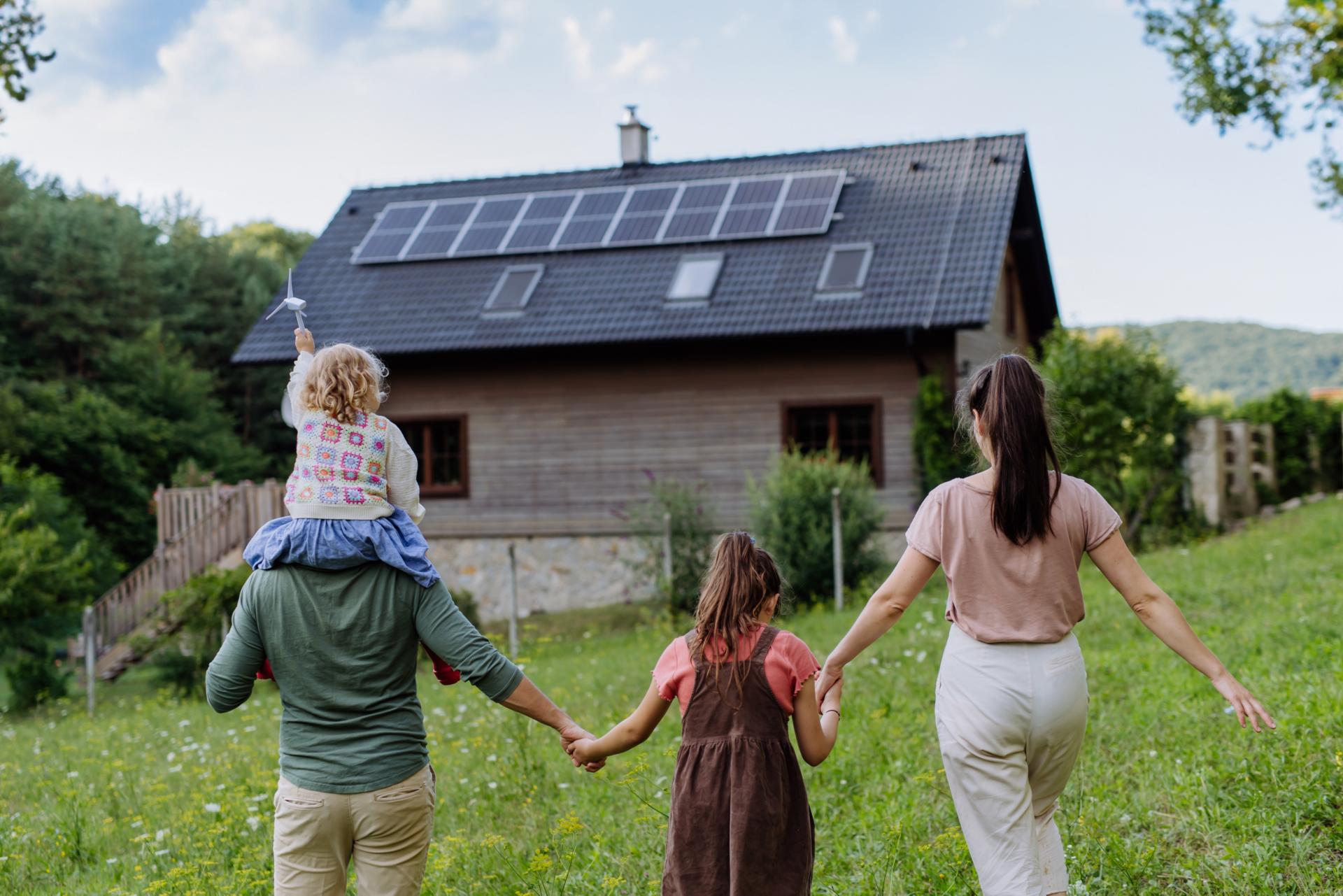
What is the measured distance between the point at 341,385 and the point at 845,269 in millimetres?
15012

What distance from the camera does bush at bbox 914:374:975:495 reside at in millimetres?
16203

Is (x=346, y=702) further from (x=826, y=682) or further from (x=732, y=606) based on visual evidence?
(x=826, y=682)

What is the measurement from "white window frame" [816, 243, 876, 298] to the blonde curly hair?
14.3 meters

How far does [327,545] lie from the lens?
3143mm

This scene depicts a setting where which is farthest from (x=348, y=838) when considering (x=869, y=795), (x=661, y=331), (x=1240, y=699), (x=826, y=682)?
(x=661, y=331)

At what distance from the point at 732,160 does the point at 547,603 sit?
A: 840 cm

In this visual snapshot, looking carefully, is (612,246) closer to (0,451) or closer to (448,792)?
(448,792)

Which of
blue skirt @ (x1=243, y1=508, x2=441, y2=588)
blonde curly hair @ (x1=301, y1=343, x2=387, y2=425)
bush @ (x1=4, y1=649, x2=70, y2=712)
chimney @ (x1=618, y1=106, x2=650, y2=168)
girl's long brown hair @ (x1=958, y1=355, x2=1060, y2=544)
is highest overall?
chimney @ (x1=618, y1=106, x2=650, y2=168)

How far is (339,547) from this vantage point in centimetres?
314

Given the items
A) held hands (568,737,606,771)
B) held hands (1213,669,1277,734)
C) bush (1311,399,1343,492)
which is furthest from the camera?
bush (1311,399,1343,492)

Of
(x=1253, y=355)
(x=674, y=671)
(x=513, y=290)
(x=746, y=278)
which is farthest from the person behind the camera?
(x=1253, y=355)

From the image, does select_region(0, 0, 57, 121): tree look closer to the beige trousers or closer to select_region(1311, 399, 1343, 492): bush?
the beige trousers

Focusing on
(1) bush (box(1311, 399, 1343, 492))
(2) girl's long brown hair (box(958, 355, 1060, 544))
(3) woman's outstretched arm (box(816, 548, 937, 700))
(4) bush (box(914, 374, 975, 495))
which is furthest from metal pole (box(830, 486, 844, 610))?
(1) bush (box(1311, 399, 1343, 492))

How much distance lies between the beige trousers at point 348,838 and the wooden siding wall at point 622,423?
558 inches
